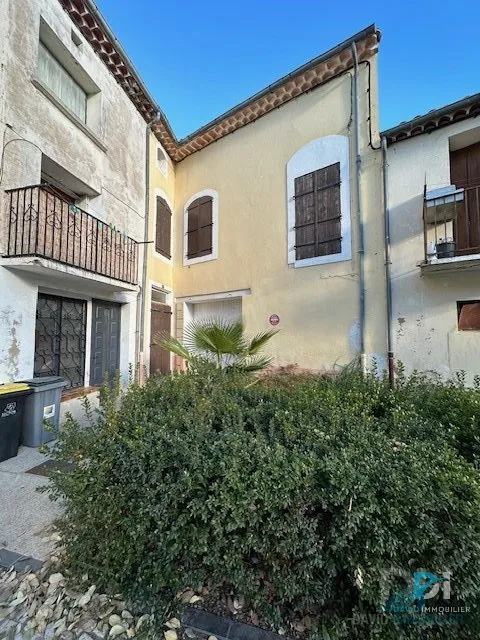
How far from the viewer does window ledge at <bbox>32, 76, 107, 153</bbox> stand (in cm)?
476

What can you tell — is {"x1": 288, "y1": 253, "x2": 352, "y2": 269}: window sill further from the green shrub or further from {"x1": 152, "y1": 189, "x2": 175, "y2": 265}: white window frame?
the green shrub

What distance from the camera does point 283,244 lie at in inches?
279

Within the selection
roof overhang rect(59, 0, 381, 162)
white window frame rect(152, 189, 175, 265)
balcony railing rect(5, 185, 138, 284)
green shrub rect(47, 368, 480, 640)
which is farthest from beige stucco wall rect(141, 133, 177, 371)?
green shrub rect(47, 368, 480, 640)

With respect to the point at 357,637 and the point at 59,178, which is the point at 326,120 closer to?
the point at 59,178

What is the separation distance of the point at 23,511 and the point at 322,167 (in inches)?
298

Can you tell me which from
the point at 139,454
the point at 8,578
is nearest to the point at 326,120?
the point at 139,454

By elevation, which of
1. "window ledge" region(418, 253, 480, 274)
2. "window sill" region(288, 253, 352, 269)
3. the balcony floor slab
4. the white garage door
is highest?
"window sill" region(288, 253, 352, 269)

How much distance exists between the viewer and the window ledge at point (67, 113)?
187 inches

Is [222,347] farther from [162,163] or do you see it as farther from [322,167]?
[162,163]

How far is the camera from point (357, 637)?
148 centimetres

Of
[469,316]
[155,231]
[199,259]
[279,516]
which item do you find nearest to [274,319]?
[199,259]

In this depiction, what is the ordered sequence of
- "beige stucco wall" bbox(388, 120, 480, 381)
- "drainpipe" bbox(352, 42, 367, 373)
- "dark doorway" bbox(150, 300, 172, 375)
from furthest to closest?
"dark doorway" bbox(150, 300, 172, 375)
"drainpipe" bbox(352, 42, 367, 373)
"beige stucco wall" bbox(388, 120, 480, 381)

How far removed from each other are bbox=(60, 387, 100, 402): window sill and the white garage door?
3.78 metres

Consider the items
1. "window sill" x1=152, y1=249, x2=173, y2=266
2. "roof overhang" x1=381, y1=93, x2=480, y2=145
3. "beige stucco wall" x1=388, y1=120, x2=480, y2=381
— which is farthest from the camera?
"window sill" x1=152, y1=249, x2=173, y2=266
